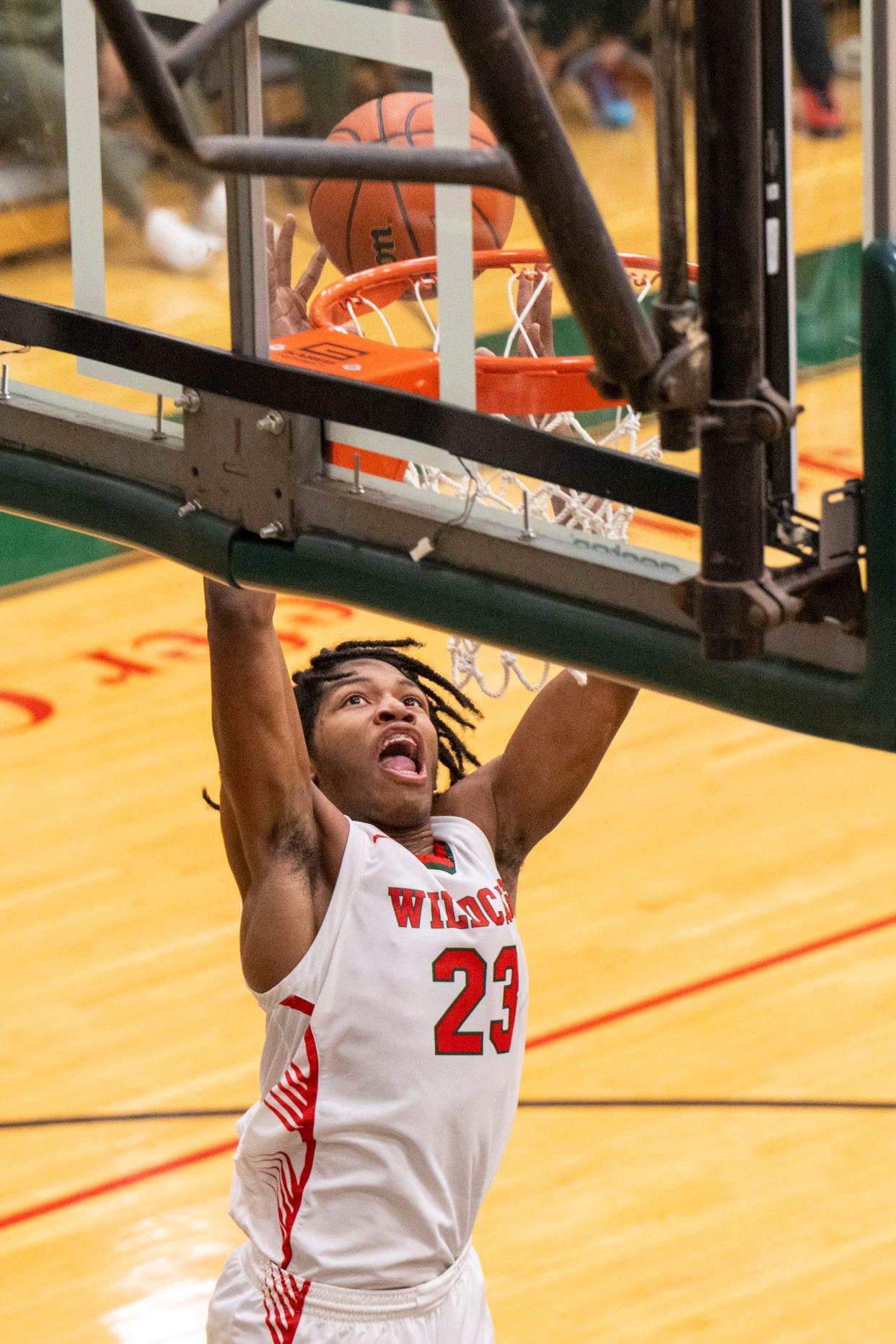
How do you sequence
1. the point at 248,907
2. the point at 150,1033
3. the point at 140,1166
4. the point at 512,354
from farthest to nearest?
the point at 150,1033
the point at 140,1166
the point at 248,907
the point at 512,354

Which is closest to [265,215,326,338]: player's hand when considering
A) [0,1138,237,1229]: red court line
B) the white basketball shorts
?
the white basketball shorts

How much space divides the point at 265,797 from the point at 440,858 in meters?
0.36

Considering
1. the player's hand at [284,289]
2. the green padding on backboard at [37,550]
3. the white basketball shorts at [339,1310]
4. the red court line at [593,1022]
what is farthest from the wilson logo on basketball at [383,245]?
the green padding on backboard at [37,550]

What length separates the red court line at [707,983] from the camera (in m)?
5.04

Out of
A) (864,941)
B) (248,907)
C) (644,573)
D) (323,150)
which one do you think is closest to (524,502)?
(644,573)

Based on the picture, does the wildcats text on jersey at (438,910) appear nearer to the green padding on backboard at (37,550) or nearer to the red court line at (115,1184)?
the red court line at (115,1184)

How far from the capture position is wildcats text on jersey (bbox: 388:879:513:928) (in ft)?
9.82

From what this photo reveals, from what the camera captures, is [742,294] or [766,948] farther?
[766,948]

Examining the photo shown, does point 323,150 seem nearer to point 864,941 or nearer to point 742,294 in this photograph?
point 742,294

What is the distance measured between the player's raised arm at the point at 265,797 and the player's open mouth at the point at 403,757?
12 cm

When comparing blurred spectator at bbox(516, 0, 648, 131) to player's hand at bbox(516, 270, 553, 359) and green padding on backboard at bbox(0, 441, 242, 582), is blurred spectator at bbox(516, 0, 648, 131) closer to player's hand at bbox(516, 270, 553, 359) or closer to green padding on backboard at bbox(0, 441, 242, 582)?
player's hand at bbox(516, 270, 553, 359)

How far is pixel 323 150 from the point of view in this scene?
1553mm

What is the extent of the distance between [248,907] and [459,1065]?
361 millimetres

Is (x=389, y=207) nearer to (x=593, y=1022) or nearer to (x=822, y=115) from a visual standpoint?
(x=822, y=115)
